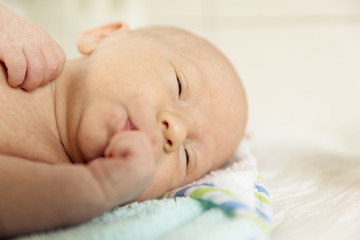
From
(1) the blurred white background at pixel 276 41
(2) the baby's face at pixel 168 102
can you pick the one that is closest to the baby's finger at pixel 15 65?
(2) the baby's face at pixel 168 102

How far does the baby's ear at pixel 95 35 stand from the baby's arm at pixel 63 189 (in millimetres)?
499

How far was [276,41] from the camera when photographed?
2.06 meters

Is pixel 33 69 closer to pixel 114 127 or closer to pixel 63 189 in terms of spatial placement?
pixel 114 127

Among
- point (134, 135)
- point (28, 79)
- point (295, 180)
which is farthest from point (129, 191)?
point (295, 180)

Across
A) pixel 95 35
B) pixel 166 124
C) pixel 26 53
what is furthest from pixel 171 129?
pixel 95 35

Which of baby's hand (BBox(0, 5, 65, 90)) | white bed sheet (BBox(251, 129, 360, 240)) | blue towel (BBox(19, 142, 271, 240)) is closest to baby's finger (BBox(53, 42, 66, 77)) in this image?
baby's hand (BBox(0, 5, 65, 90))

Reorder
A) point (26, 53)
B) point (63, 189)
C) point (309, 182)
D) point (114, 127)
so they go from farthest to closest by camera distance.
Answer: point (309, 182)
point (26, 53)
point (114, 127)
point (63, 189)

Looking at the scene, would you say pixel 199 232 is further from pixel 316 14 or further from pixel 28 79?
pixel 316 14

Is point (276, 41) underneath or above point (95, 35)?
underneath

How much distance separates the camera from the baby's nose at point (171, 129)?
0.84 meters

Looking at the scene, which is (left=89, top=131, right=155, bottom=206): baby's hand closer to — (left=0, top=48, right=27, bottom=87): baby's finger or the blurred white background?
(left=0, top=48, right=27, bottom=87): baby's finger

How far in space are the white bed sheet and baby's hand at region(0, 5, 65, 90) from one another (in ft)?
2.00

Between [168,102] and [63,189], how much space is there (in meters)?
0.34

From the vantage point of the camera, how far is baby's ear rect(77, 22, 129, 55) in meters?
1.12
